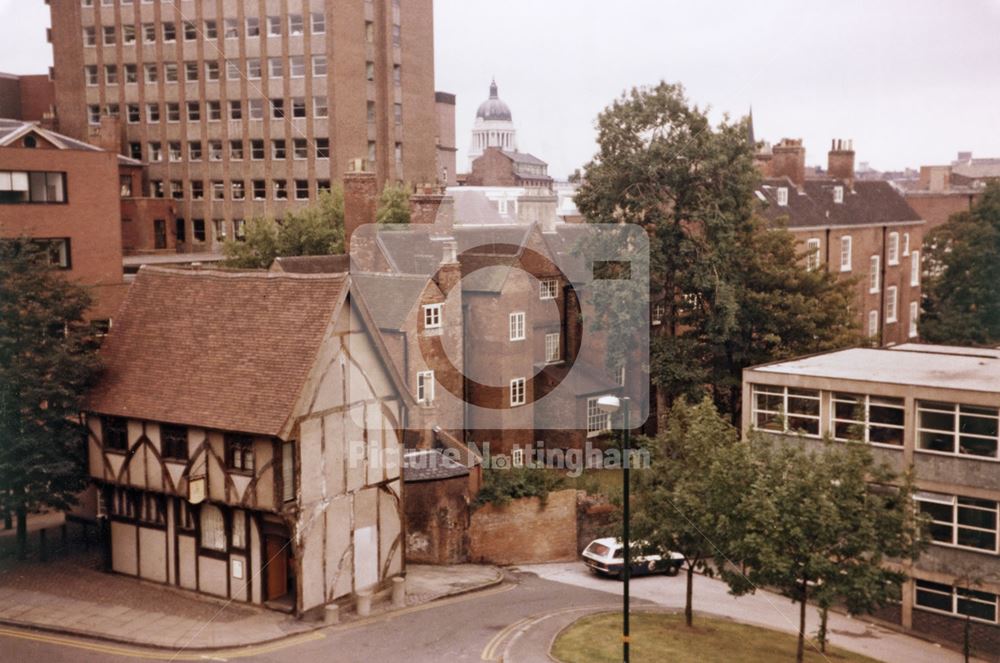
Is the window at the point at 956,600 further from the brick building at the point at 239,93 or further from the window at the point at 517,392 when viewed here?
the brick building at the point at 239,93

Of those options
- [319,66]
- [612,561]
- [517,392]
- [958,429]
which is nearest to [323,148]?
[319,66]

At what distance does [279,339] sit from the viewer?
2617 centimetres

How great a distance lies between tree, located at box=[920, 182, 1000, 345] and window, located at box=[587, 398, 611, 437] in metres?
23.5

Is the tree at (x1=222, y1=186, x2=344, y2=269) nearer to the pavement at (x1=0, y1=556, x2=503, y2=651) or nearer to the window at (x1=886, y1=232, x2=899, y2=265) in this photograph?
the pavement at (x1=0, y1=556, x2=503, y2=651)

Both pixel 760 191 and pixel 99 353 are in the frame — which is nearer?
pixel 99 353

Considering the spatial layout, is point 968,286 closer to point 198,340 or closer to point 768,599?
point 768,599

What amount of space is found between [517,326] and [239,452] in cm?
1531

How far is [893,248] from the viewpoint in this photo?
64.2m

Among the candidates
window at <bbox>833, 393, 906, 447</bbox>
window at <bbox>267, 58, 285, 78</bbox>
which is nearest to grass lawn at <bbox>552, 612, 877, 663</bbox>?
window at <bbox>833, 393, 906, 447</bbox>

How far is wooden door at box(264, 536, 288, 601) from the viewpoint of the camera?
85.3 feet

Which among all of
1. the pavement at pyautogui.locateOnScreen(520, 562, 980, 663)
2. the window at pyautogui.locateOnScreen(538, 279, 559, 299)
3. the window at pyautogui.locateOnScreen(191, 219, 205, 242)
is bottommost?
the pavement at pyautogui.locateOnScreen(520, 562, 980, 663)

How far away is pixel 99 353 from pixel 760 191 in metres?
39.6

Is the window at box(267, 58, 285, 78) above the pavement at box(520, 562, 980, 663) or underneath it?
above

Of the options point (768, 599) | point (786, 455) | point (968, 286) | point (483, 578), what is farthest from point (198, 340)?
point (968, 286)
